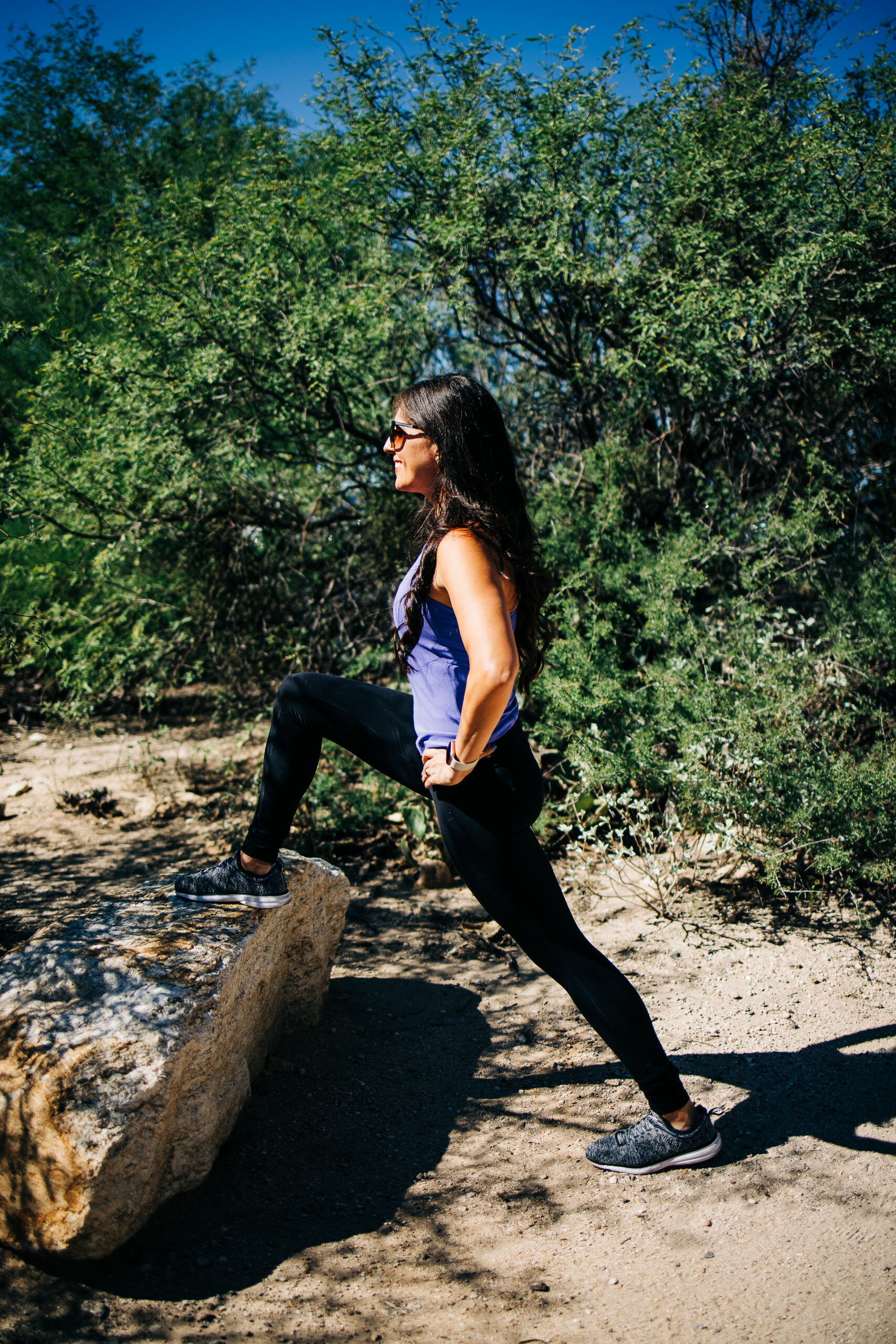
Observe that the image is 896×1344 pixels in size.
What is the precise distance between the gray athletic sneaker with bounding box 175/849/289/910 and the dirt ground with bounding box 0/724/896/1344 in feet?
2.08

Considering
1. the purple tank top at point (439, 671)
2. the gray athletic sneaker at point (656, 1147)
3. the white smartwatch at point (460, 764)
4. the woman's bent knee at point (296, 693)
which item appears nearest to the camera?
the white smartwatch at point (460, 764)

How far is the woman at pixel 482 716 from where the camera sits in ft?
6.66

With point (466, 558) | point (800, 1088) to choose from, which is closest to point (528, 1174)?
point (800, 1088)

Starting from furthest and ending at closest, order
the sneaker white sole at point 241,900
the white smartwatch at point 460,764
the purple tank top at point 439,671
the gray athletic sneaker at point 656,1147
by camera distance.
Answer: the sneaker white sole at point 241,900 < the gray athletic sneaker at point 656,1147 < the purple tank top at point 439,671 < the white smartwatch at point 460,764

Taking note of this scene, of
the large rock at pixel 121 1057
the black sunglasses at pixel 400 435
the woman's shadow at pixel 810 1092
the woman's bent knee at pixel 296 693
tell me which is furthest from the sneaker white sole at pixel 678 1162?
the black sunglasses at pixel 400 435

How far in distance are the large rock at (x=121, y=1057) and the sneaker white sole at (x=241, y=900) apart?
25 millimetres

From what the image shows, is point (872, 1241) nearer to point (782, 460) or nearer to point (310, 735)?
point (310, 735)

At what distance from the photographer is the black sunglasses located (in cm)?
217

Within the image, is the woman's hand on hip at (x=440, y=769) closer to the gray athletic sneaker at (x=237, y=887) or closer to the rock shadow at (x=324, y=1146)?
the gray athletic sneaker at (x=237, y=887)

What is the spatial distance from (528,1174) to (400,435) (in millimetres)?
1963

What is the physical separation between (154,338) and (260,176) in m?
1.31

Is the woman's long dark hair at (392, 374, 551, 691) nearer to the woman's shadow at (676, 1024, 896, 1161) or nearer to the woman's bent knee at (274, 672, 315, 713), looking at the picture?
the woman's bent knee at (274, 672, 315, 713)

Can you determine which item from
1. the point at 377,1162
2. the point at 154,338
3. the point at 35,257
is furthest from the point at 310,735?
the point at 35,257

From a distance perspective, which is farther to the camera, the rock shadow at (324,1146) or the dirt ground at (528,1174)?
the rock shadow at (324,1146)
